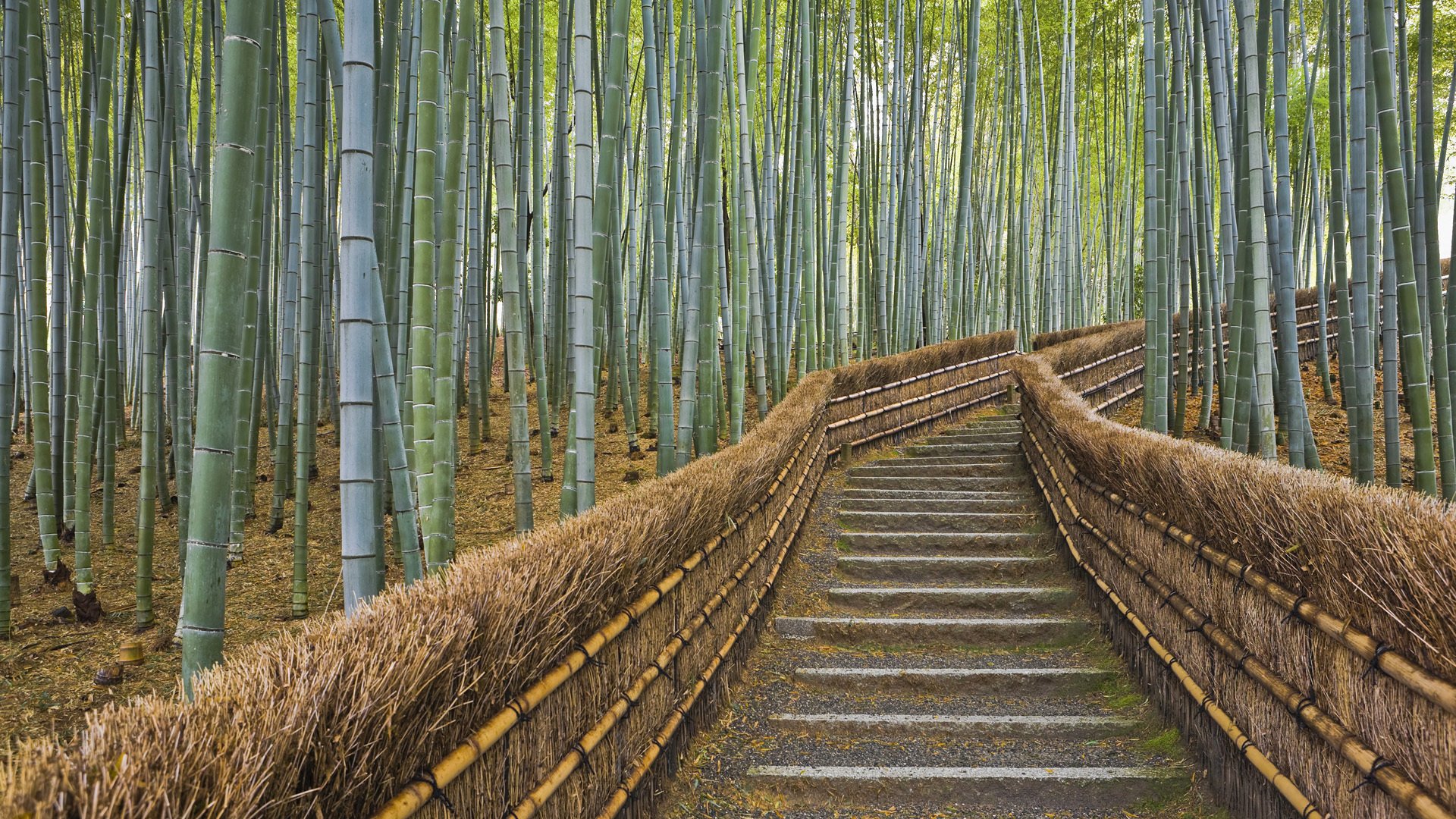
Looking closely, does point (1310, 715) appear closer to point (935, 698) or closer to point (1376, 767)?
point (1376, 767)

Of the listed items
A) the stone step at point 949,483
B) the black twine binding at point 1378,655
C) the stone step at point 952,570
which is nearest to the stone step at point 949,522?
the stone step at point 952,570

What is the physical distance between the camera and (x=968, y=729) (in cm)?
261

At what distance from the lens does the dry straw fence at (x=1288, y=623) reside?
1.40 meters

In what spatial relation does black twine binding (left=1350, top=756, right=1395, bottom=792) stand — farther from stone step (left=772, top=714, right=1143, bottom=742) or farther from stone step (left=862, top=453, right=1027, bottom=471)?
stone step (left=862, top=453, right=1027, bottom=471)

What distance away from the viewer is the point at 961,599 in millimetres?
3588

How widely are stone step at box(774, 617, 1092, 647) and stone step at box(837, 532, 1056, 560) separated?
0.82 metres

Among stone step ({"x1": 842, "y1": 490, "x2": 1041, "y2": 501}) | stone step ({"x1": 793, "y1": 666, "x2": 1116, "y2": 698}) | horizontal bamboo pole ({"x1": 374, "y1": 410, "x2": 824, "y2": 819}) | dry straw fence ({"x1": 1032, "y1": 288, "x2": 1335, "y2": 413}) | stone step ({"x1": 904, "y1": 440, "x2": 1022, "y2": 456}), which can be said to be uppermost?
dry straw fence ({"x1": 1032, "y1": 288, "x2": 1335, "y2": 413})

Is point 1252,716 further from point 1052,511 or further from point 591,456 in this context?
point 1052,511

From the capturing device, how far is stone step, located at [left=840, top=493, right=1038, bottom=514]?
4.79 metres

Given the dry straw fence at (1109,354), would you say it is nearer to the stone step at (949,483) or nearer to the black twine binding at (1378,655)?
the stone step at (949,483)

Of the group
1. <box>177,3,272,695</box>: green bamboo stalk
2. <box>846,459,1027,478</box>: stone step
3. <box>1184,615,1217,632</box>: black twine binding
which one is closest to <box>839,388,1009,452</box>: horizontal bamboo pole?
<box>846,459,1027,478</box>: stone step

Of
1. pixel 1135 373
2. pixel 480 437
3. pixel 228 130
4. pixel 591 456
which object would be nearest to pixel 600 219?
pixel 591 456

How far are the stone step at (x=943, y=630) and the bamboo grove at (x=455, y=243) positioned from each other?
905mm

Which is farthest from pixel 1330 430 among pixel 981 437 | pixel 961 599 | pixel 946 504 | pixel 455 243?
pixel 455 243
